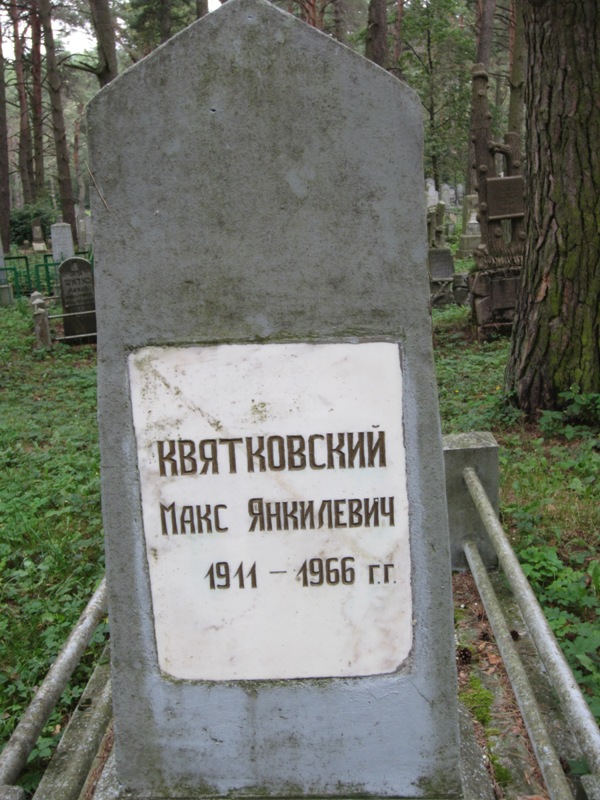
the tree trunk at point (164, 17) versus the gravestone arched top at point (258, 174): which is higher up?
the tree trunk at point (164, 17)

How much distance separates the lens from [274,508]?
2.15m

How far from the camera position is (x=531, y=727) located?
92.3 inches

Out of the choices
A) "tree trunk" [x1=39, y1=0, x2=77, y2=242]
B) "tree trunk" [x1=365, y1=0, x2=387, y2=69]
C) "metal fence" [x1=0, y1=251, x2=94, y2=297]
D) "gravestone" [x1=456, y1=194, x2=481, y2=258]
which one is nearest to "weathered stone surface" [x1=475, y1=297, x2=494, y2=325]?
"tree trunk" [x1=365, y1=0, x2=387, y2=69]

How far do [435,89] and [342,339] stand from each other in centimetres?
2863

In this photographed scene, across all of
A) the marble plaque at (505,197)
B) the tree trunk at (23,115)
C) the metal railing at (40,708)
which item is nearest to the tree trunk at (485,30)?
the marble plaque at (505,197)

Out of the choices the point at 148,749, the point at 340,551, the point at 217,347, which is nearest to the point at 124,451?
the point at 217,347

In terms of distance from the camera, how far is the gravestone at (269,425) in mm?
1952

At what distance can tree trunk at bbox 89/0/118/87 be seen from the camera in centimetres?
1170

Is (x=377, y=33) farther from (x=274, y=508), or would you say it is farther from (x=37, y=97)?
(x=37, y=97)

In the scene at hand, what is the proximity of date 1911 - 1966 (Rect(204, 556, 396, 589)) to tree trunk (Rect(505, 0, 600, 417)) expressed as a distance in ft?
12.9

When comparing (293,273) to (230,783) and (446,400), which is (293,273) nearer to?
(230,783)

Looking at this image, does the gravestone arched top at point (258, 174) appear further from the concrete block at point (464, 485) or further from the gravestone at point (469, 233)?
the gravestone at point (469, 233)

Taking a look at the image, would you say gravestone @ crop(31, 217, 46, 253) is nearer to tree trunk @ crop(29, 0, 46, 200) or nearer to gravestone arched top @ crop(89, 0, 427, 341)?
tree trunk @ crop(29, 0, 46, 200)

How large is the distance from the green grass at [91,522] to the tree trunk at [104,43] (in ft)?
19.7
